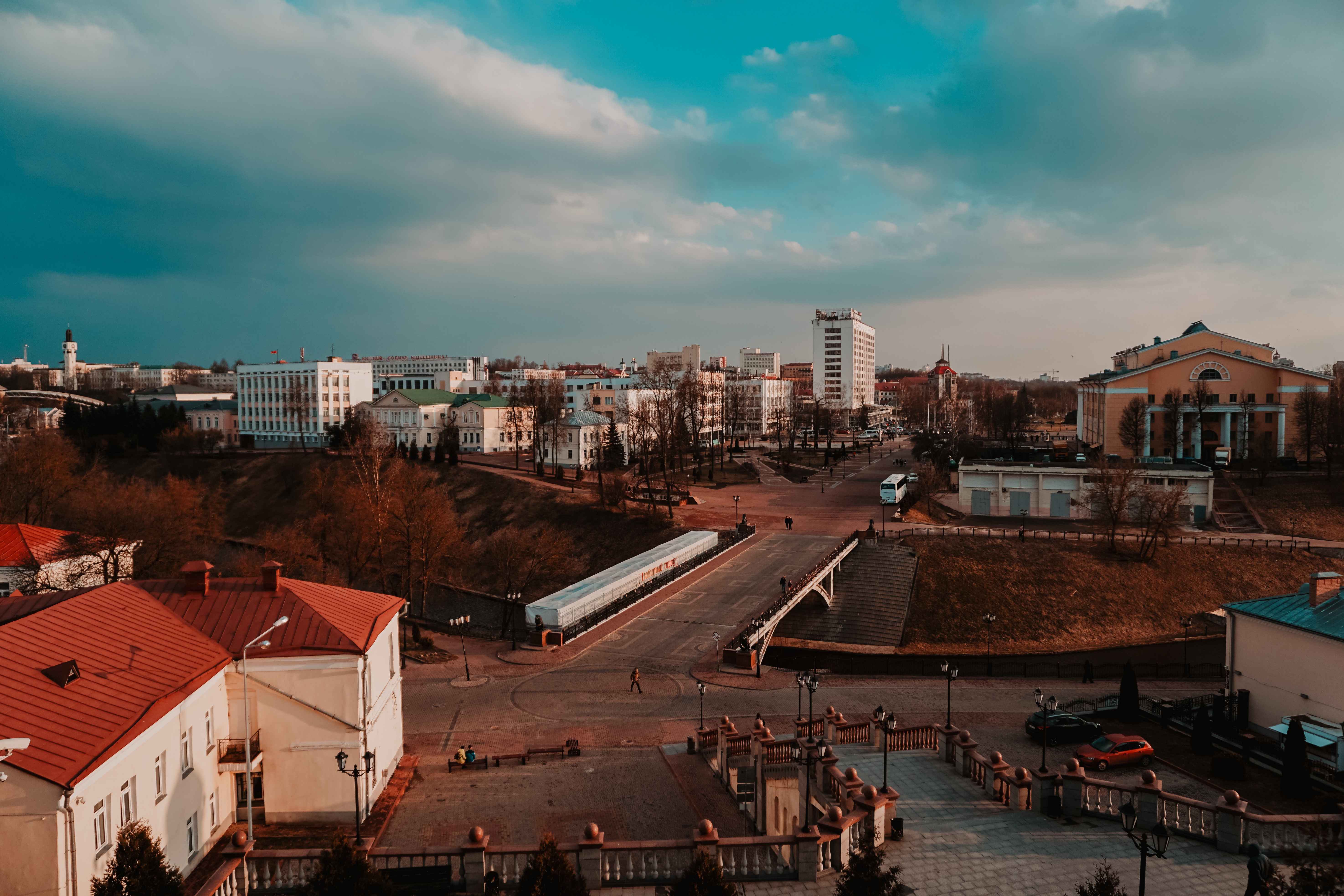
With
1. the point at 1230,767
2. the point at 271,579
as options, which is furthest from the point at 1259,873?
the point at 271,579

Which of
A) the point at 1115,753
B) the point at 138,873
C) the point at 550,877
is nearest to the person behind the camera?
the point at 550,877

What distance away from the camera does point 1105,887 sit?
10.2 meters

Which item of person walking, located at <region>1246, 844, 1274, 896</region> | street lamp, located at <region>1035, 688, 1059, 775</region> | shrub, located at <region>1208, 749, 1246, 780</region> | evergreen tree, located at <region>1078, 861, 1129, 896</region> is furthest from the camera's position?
shrub, located at <region>1208, 749, 1246, 780</region>

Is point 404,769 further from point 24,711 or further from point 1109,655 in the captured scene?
point 1109,655

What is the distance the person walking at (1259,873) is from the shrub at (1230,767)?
38.8 ft

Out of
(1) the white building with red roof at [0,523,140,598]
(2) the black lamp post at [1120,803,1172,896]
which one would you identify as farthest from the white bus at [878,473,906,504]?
(1) the white building with red roof at [0,523,140,598]

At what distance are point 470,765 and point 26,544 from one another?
3041cm

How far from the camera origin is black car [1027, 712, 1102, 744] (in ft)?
87.3

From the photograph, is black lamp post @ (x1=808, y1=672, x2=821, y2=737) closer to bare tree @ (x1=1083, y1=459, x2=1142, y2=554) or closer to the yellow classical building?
bare tree @ (x1=1083, y1=459, x2=1142, y2=554)

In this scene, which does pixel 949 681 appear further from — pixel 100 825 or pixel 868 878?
pixel 100 825

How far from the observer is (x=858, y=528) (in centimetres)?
5878

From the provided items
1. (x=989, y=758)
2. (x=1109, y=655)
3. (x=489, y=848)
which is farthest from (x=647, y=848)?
(x=1109, y=655)

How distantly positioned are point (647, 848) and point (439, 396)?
99.0m

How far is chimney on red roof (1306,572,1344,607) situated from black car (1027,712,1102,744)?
8435 millimetres
